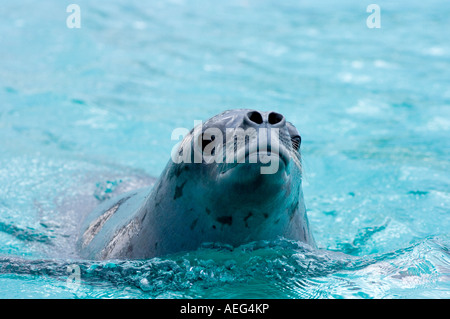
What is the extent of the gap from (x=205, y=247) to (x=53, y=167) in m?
3.33

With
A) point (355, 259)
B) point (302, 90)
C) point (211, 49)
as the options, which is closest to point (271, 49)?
point (211, 49)

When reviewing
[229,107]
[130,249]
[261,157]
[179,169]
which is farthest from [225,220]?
[229,107]

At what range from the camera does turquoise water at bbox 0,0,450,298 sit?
2.78 metres

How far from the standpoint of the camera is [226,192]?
236cm

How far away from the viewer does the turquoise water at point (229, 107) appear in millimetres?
2783

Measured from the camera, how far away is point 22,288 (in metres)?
2.82

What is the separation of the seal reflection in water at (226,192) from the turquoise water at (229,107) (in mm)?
93

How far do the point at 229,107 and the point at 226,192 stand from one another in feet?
16.6

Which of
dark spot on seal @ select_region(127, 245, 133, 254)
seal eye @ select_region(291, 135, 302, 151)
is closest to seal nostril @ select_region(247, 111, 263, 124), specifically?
seal eye @ select_region(291, 135, 302, 151)

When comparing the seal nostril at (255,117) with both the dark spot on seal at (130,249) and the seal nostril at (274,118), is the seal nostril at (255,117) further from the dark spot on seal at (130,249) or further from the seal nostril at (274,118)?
the dark spot on seal at (130,249)

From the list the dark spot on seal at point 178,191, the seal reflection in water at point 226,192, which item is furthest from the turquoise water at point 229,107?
the dark spot on seal at point 178,191

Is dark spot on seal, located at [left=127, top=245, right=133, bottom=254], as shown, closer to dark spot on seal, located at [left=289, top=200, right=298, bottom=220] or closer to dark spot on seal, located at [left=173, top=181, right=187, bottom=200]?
dark spot on seal, located at [left=173, top=181, right=187, bottom=200]
